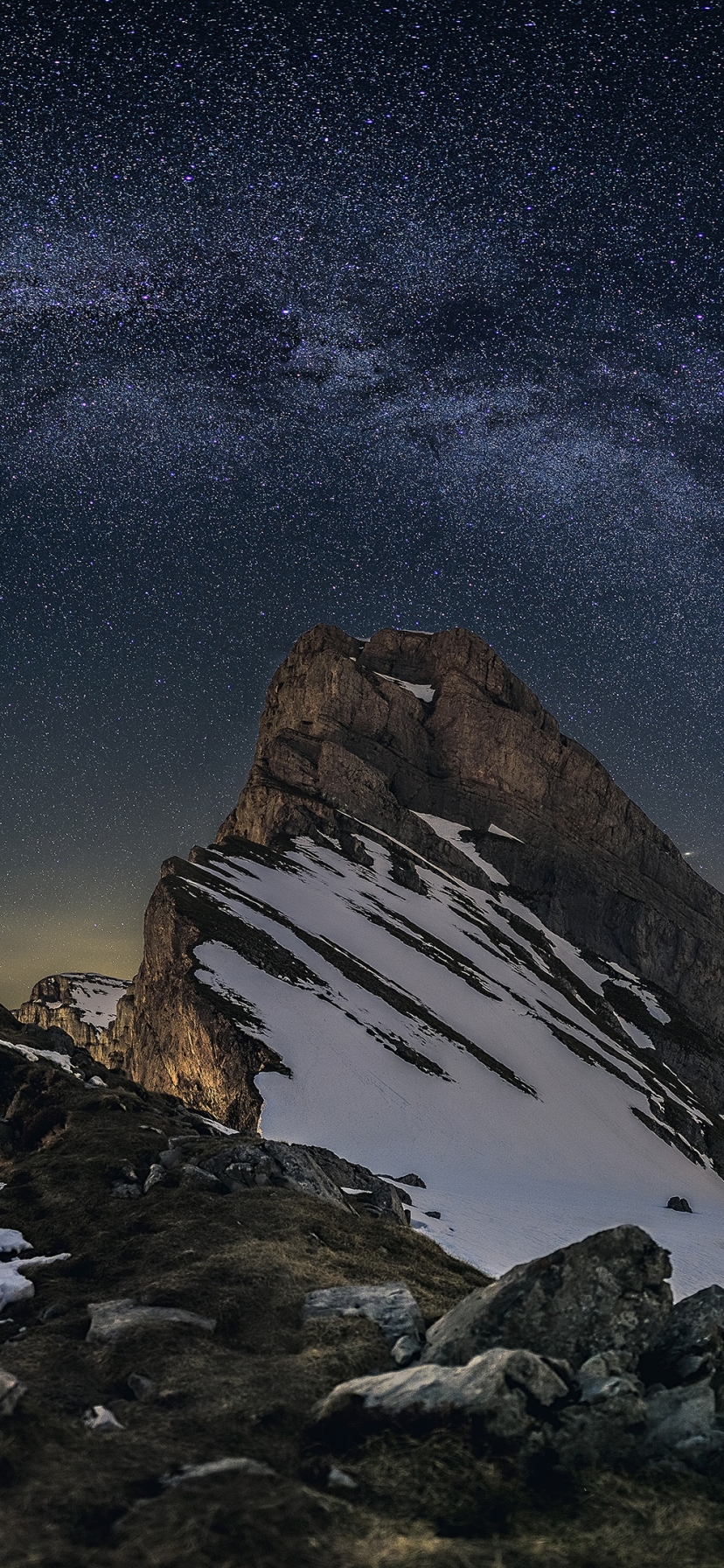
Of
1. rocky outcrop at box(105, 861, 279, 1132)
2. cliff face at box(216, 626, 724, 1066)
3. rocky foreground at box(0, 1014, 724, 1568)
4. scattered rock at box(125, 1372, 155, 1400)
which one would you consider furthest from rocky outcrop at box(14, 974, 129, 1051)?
scattered rock at box(125, 1372, 155, 1400)

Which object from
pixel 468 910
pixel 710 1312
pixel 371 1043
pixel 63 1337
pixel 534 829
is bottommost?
pixel 63 1337

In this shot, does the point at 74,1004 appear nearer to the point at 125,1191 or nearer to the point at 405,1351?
the point at 125,1191

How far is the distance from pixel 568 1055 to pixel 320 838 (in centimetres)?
3852

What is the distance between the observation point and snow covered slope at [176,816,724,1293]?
3584cm

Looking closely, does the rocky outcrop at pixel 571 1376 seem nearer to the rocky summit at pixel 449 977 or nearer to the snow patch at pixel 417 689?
the rocky summit at pixel 449 977

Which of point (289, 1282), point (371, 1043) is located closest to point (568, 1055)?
point (371, 1043)

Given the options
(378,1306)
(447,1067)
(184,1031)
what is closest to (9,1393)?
(378,1306)

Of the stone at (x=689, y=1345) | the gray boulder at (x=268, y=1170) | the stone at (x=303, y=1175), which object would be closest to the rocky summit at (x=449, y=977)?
the stone at (x=303, y=1175)

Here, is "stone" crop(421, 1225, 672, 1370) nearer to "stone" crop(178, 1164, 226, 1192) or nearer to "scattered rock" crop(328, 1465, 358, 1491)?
"scattered rock" crop(328, 1465, 358, 1491)

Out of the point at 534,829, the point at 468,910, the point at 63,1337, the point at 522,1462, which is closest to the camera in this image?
the point at 522,1462

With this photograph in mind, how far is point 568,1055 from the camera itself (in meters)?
68.0

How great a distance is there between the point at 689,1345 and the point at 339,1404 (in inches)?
142

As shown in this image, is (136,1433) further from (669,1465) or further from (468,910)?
(468,910)

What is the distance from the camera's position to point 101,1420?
6.92m
